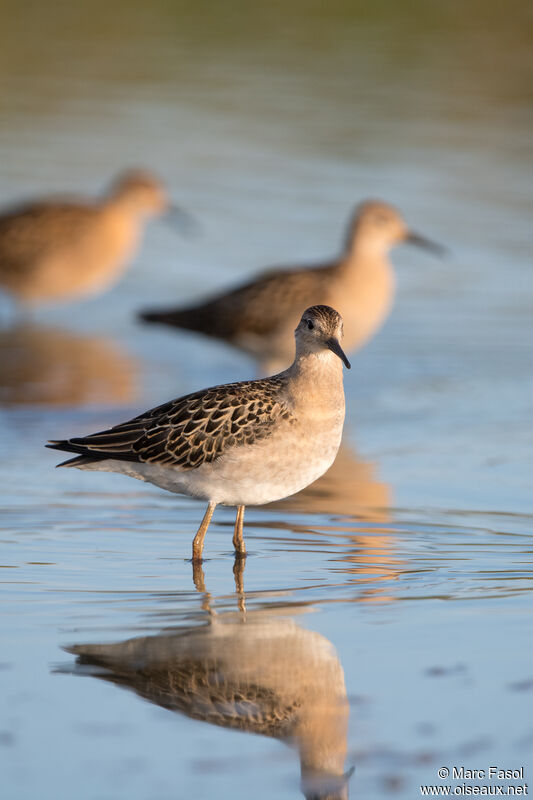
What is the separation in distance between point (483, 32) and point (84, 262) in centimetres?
1717

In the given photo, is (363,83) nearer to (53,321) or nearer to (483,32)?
(483,32)

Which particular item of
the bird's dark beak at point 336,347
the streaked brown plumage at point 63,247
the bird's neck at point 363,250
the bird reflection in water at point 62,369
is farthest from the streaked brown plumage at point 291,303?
the bird's dark beak at point 336,347

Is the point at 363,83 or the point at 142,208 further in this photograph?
the point at 363,83

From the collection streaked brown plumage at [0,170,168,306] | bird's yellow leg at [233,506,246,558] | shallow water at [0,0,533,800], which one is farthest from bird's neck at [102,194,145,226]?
bird's yellow leg at [233,506,246,558]

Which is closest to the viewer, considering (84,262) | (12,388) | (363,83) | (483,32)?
(12,388)

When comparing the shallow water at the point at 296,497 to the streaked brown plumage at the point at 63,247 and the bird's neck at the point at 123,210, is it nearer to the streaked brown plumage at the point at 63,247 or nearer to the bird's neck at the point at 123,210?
the streaked brown plumage at the point at 63,247

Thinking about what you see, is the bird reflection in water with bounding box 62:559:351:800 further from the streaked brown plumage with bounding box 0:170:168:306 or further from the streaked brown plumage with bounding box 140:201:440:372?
the streaked brown plumage with bounding box 0:170:168:306

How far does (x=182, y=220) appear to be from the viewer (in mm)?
17250

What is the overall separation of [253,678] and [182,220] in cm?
1199

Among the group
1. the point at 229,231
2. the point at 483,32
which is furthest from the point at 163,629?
the point at 483,32

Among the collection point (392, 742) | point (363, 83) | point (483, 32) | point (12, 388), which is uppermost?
point (483, 32)

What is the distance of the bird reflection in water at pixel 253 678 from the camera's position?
5.10 metres

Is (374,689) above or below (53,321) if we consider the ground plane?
below

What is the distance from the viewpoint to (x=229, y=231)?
17.7 m
